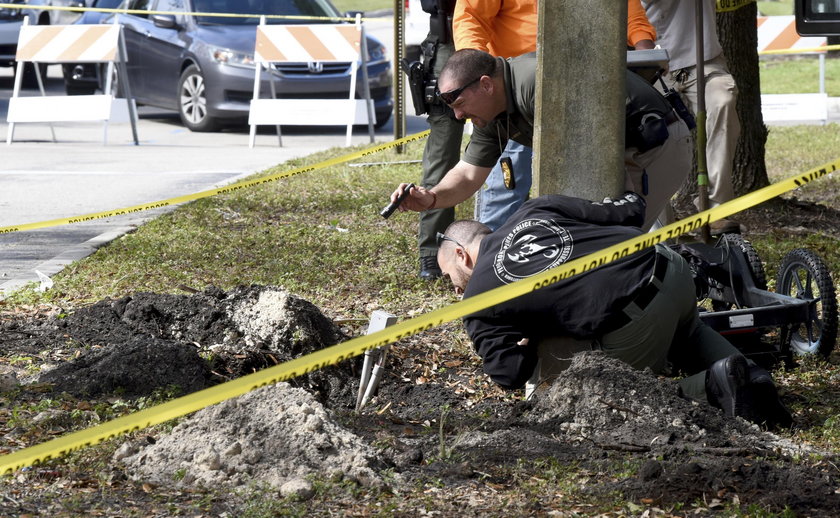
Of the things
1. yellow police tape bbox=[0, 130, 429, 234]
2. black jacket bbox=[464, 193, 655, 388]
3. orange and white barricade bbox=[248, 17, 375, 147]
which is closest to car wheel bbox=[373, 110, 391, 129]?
orange and white barricade bbox=[248, 17, 375, 147]

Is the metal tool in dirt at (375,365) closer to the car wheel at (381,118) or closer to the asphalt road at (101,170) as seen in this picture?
the asphalt road at (101,170)

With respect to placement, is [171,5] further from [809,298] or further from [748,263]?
[809,298]

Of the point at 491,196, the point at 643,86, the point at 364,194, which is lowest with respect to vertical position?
the point at 364,194

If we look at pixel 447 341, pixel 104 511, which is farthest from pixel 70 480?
pixel 447 341

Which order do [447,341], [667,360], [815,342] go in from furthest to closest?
[447,341] → [815,342] → [667,360]

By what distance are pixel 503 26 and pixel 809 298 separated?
207cm

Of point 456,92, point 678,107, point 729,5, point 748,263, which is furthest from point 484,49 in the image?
point 729,5

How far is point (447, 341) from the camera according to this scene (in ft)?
17.1

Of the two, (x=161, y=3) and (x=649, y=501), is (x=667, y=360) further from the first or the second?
(x=161, y=3)

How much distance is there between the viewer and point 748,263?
16.0 ft

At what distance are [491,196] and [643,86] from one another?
1348 millimetres

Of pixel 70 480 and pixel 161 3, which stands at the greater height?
pixel 161 3

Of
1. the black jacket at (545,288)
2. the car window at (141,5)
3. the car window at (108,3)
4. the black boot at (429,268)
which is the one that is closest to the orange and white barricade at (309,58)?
the car window at (141,5)

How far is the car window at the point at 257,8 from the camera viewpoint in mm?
13508
